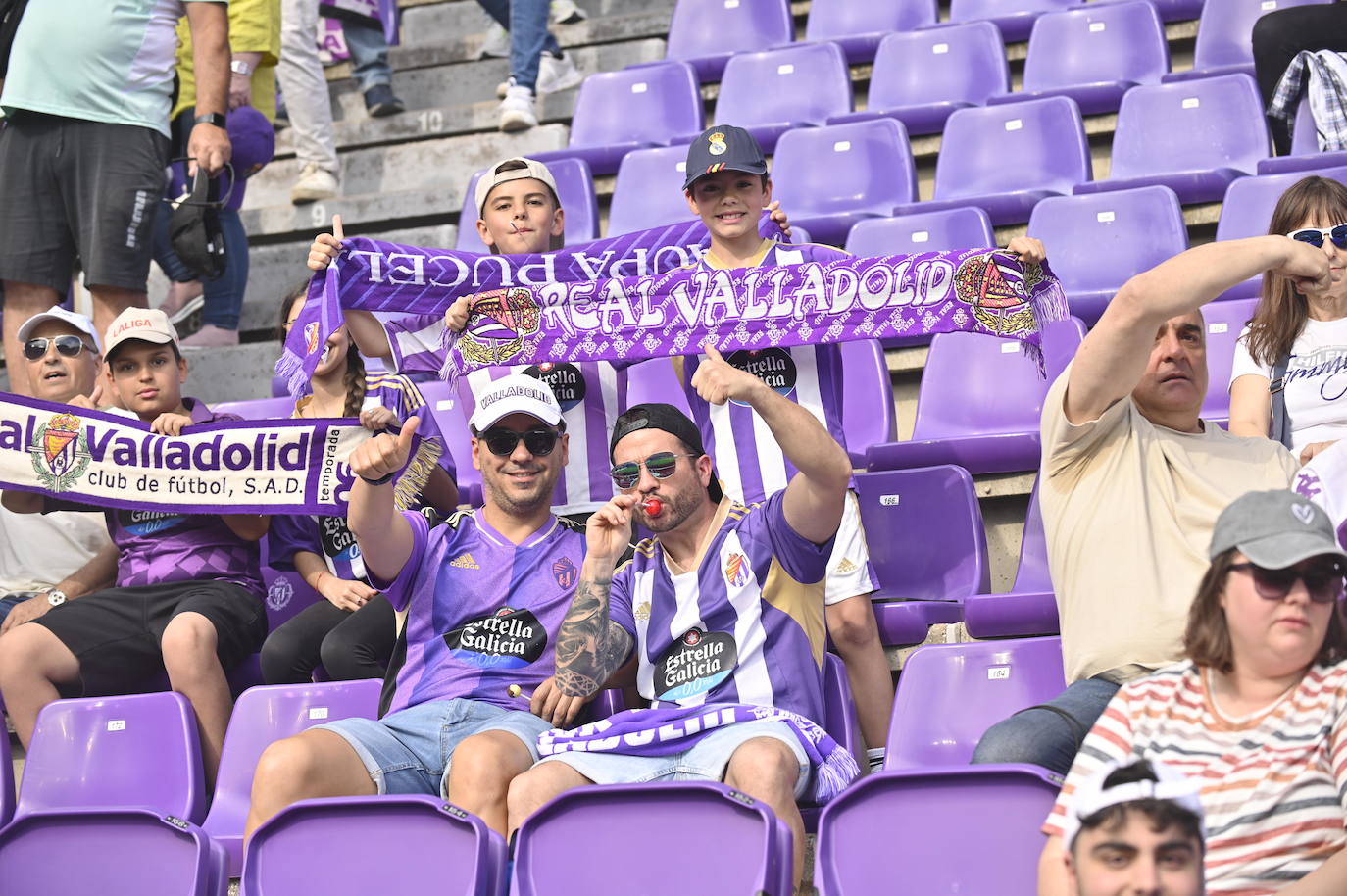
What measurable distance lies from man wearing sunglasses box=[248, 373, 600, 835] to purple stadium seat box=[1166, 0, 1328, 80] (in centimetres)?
390

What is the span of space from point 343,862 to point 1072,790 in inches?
53.6

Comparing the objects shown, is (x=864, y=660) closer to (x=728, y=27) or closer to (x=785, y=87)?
(x=785, y=87)

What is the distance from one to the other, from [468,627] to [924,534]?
4.32ft

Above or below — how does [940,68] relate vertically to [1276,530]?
above

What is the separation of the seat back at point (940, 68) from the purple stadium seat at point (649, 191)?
3.46 ft

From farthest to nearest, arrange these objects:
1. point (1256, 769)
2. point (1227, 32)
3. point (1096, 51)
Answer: point (1096, 51), point (1227, 32), point (1256, 769)

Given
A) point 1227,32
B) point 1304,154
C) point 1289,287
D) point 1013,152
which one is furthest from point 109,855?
point 1227,32

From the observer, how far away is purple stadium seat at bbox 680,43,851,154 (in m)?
7.14

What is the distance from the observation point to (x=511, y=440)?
3988 millimetres

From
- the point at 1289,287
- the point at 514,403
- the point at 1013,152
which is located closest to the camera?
the point at 514,403

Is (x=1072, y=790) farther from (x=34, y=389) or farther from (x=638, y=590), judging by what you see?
(x=34, y=389)

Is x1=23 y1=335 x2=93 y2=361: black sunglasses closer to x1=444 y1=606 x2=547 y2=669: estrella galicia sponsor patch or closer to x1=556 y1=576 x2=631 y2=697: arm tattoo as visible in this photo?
x1=444 y1=606 x2=547 y2=669: estrella galicia sponsor patch

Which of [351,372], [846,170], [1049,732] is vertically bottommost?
[1049,732]

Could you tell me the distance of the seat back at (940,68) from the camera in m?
6.98
